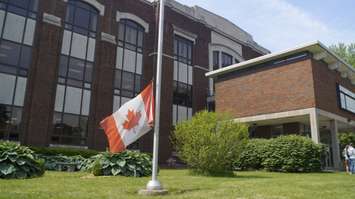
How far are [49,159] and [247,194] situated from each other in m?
14.9

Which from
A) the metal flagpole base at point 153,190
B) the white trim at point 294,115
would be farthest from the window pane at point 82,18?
the metal flagpole base at point 153,190

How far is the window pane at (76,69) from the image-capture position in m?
24.4

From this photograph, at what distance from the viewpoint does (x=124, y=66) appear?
1093 inches

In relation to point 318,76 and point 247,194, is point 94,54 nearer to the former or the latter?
point 318,76

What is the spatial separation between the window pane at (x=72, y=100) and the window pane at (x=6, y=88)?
374 cm

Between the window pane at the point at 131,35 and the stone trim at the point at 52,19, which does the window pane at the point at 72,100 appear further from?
the window pane at the point at 131,35

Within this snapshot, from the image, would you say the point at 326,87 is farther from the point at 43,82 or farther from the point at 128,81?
the point at 43,82

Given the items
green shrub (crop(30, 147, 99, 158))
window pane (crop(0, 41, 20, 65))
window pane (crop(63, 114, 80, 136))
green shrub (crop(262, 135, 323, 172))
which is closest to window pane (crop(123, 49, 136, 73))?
window pane (crop(63, 114, 80, 136))

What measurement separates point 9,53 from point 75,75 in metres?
4.77

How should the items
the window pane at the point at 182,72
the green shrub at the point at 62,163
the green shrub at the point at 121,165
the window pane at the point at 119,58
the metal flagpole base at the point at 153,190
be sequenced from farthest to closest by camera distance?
the window pane at the point at 182,72, the window pane at the point at 119,58, the green shrub at the point at 62,163, the green shrub at the point at 121,165, the metal flagpole base at the point at 153,190

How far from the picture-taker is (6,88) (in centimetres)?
2086

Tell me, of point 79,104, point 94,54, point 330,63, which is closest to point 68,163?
point 79,104

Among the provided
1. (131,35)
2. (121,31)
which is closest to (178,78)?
(131,35)

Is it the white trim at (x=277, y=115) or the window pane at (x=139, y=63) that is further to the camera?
the window pane at (x=139, y=63)
